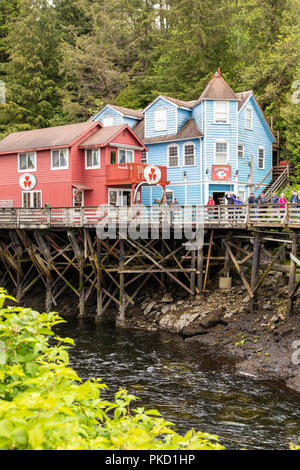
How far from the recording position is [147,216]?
23.2m

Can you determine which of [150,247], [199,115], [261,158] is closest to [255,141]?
[261,158]

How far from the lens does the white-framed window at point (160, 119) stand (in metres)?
35.2

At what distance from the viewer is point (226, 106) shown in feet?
110

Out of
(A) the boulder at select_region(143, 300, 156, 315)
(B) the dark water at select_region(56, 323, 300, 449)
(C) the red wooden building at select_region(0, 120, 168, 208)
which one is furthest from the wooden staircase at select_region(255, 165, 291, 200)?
(B) the dark water at select_region(56, 323, 300, 449)

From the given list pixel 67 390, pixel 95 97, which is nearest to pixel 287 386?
pixel 67 390

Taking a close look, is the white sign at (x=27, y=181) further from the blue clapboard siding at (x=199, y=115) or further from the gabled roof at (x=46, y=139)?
the blue clapboard siding at (x=199, y=115)

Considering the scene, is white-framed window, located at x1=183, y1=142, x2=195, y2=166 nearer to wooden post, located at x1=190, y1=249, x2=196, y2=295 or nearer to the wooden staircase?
the wooden staircase

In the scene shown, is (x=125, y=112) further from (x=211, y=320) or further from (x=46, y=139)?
(x=211, y=320)

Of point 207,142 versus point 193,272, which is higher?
point 207,142

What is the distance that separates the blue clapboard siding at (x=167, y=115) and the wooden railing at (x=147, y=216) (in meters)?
11.5

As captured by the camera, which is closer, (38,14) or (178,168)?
(178,168)

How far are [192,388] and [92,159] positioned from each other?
1877 centimetres
